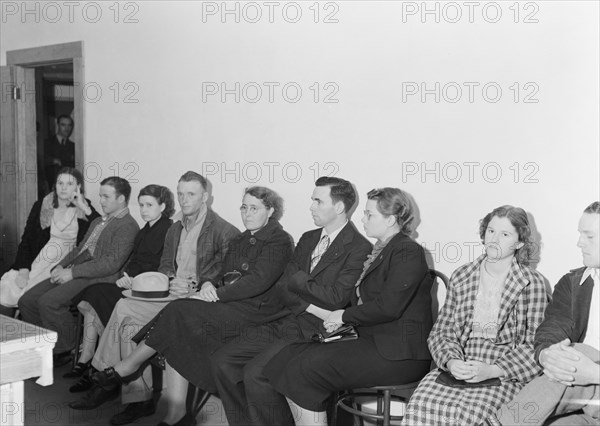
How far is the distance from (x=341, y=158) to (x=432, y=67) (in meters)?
0.77

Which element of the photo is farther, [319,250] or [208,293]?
[208,293]

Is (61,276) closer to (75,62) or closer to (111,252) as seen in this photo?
(111,252)

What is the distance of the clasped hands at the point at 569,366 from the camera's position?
3.00 metres

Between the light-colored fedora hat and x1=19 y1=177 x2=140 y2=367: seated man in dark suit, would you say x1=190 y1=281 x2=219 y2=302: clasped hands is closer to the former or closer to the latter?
the light-colored fedora hat

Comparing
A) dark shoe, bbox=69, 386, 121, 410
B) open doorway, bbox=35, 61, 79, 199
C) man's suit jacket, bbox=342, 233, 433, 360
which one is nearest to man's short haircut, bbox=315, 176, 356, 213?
man's suit jacket, bbox=342, 233, 433, 360

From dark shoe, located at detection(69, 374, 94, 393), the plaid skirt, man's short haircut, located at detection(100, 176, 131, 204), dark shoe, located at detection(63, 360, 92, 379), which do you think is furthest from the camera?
man's short haircut, located at detection(100, 176, 131, 204)

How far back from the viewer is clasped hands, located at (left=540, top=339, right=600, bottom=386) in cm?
300

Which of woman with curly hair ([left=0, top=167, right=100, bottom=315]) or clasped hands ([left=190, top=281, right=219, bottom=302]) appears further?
woman with curly hair ([left=0, top=167, right=100, bottom=315])

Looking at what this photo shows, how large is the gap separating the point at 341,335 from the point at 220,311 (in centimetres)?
88

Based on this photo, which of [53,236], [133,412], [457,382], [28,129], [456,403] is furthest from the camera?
[28,129]

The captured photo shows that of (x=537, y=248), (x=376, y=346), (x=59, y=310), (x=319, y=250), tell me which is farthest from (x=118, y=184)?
(x=537, y=248)

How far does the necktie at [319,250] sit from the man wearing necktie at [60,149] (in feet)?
12.0

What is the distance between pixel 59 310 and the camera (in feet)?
18.0

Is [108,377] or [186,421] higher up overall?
[108,377]
